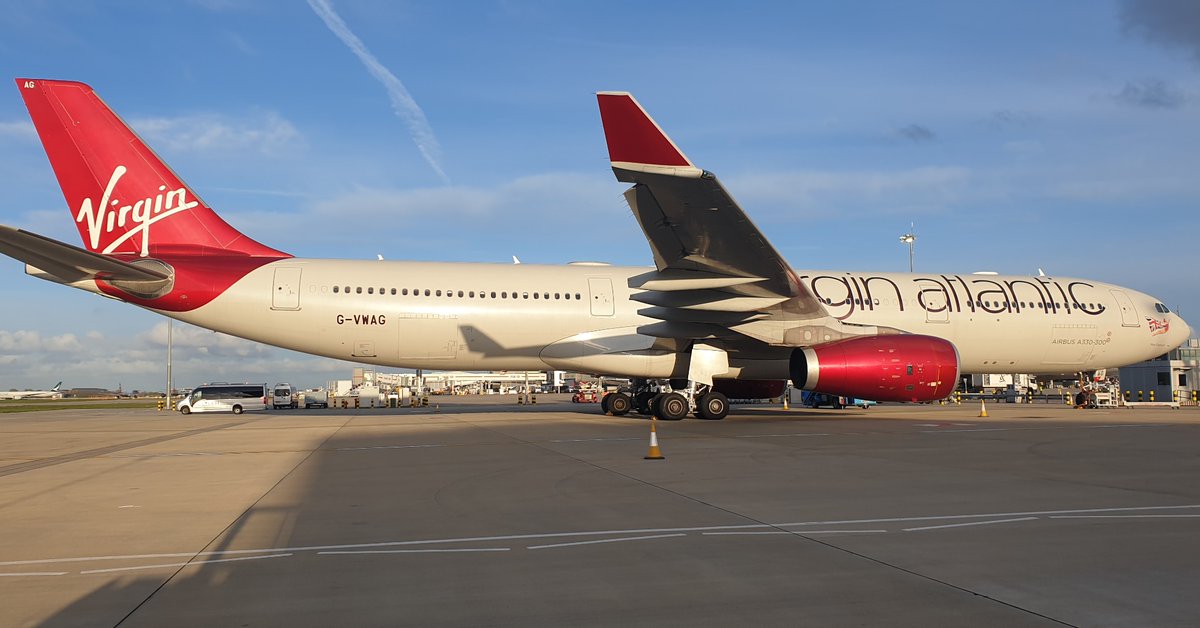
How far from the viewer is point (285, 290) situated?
19391mm

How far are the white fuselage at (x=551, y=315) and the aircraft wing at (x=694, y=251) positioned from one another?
57.0 inches

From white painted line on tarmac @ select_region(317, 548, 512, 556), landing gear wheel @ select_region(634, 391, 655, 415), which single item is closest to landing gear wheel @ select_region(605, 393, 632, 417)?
landing gear wheel @ select_region(634, 391, 655, 415)

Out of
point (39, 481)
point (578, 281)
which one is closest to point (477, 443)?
point (39, 481)

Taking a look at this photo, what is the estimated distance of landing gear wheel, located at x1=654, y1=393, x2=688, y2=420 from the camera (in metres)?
19.1

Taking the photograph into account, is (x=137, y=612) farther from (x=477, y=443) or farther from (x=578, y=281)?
(x=578, y=281)

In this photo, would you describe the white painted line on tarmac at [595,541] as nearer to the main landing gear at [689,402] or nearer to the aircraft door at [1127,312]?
the main landing gear at [689,402]

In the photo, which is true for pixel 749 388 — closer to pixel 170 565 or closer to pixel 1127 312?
pixel 1127 312

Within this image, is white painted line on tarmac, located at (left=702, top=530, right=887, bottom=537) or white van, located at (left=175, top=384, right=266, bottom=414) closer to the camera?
white painted line on tarmac, located at (left=702, top=530, right=887, bottom=537)

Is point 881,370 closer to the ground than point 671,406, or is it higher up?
higher up

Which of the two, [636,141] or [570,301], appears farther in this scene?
[570,301]

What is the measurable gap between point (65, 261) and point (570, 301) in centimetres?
1096

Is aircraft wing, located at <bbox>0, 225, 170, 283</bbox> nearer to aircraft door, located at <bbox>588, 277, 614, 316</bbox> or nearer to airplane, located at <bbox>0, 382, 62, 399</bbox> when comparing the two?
aircraft door, located at <bbox>588, 277, 614, 316</bbox>

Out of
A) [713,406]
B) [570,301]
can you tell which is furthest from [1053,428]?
[570,301]

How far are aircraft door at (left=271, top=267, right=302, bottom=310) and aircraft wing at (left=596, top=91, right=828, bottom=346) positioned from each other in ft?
26.7
